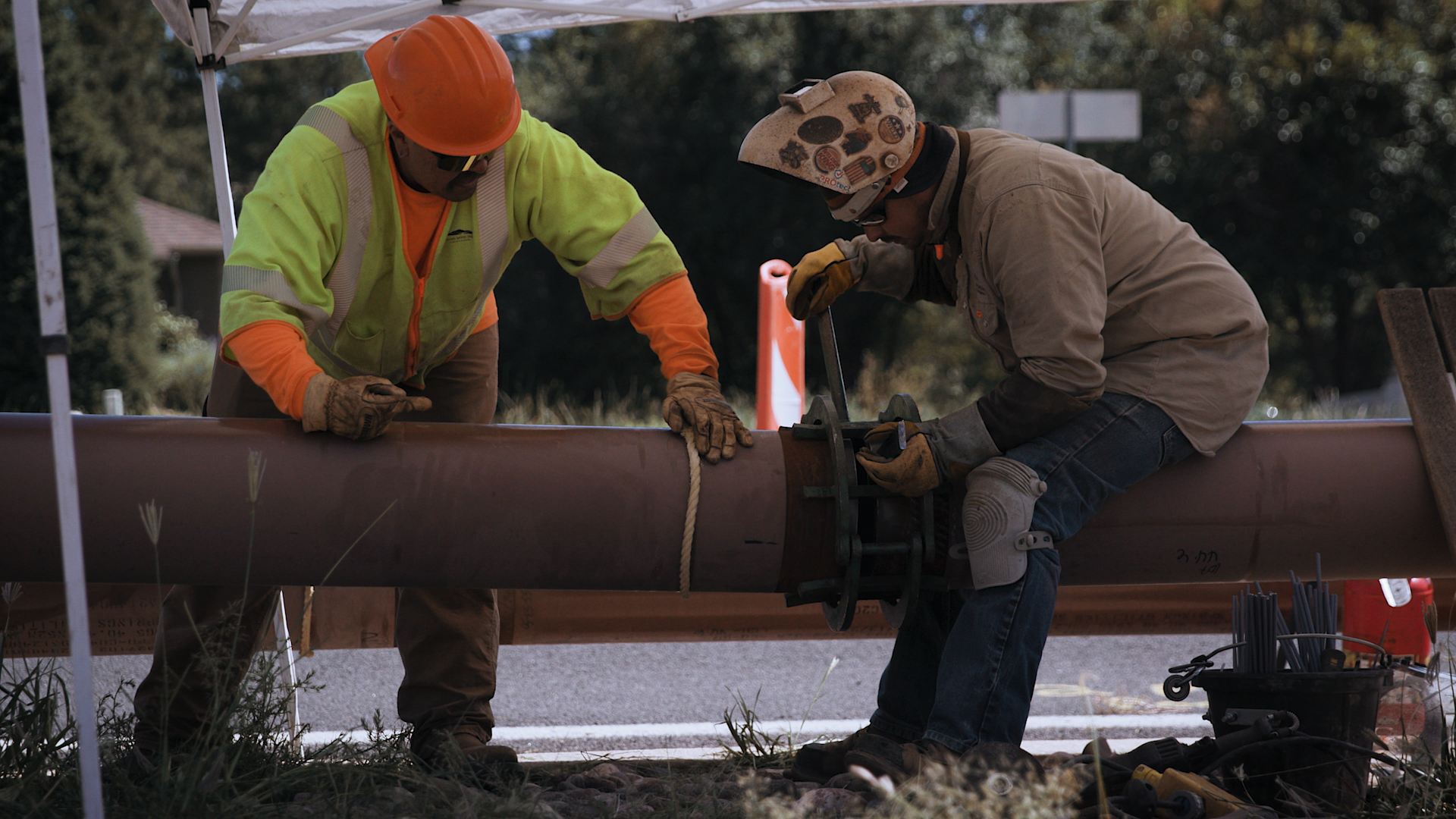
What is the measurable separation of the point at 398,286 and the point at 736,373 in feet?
55.9

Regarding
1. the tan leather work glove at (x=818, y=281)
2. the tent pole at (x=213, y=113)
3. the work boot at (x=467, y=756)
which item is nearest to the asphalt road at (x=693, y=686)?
the work boot at (x=467, y=756)

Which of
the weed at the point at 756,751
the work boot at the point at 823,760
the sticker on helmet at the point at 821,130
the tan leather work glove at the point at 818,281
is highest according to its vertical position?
the sticker on helmet at the point at 821,130

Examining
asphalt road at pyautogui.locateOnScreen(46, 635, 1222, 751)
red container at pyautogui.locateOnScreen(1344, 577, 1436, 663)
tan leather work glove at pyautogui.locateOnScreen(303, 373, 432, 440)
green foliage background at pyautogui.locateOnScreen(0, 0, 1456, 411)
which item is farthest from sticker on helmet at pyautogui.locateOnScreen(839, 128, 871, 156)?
green foliage background at pyautogui.locateOnScreen(0, 0, 1456, 411)

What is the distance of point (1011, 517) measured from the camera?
2.57m

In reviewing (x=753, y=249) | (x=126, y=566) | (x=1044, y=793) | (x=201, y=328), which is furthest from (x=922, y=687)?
(x=201, y=328)

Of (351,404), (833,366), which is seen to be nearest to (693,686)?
(833,366)

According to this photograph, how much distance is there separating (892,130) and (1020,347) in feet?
1.91

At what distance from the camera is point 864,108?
8.96 ft

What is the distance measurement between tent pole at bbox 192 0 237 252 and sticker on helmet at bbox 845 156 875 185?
2.06 m

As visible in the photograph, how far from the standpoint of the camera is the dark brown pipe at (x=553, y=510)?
256cm

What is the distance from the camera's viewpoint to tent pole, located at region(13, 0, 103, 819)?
1.96 meters

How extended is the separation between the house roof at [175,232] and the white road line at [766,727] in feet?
81.4

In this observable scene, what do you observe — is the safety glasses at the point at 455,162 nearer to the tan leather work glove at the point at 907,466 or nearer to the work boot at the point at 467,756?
the tan leather work glove at the point at 907,466

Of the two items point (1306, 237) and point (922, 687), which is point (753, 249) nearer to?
point (1306, 237)
